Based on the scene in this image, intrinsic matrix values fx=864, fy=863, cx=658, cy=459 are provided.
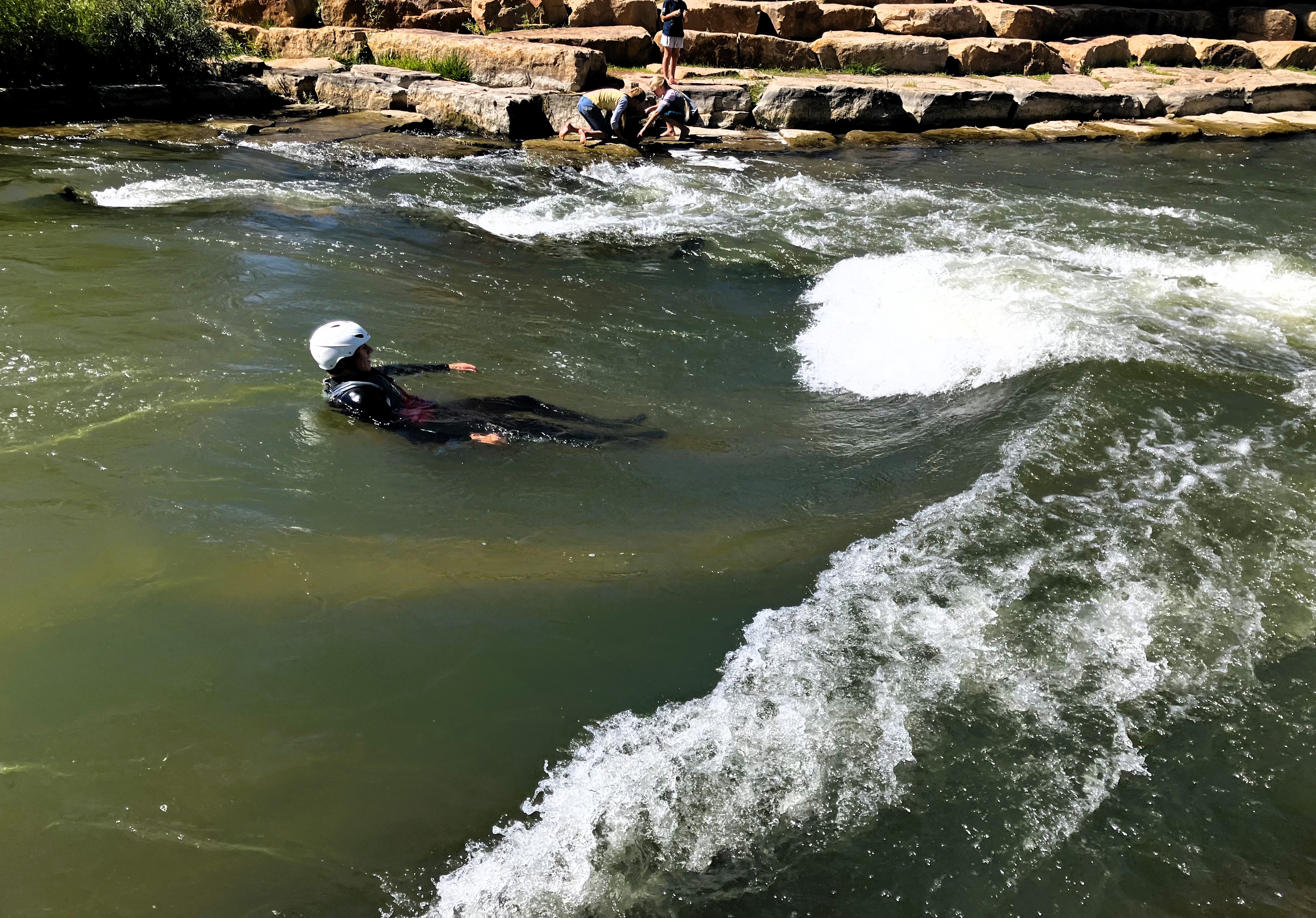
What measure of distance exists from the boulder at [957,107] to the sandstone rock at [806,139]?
1.85m

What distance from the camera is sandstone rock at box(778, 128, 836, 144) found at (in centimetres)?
1432

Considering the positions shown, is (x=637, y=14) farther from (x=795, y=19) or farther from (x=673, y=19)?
(x=673, y=19)

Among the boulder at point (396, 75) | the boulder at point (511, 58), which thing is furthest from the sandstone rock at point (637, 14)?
the boulder at point (396, 75)

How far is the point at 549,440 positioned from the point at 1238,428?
4.44 meters

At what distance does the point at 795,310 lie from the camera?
800 cm

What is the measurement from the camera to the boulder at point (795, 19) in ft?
59.9

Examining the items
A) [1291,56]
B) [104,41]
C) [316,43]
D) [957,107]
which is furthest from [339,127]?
[1291,56]

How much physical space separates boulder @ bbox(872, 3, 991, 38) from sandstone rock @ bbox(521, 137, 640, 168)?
29.8ft

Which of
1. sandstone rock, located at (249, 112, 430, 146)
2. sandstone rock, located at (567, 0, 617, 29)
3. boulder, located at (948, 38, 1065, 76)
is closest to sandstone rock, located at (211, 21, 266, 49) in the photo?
sandstone rock, located at (249, 112, 430, 146)

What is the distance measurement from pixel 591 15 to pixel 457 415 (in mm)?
15315

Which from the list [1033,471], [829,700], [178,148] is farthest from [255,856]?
[178,148]

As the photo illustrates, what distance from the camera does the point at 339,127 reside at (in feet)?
45.2

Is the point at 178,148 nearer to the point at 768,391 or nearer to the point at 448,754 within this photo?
the point at 768,391

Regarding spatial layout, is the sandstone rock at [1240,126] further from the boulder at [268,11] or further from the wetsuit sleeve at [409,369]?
the boulder at [268,11]
